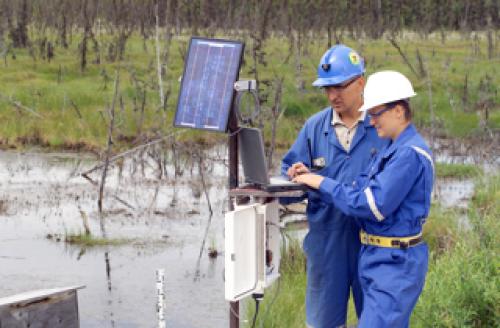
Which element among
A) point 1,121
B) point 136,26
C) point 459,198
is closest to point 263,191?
point 459,198

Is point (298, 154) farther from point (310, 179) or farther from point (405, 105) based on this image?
point (405, 105)

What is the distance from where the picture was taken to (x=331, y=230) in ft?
17.7

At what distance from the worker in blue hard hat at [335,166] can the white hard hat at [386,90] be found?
369 millimetres

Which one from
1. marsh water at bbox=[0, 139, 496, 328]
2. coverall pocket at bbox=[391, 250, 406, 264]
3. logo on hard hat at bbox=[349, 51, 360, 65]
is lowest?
marsh water at bbox=[0, 139, 496, 328]

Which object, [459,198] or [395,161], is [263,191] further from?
[459,198]

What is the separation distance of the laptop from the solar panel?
0.43ft

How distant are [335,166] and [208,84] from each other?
721mm

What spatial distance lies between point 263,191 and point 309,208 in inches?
17.8

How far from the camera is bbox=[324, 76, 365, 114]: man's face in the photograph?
5.31 metres

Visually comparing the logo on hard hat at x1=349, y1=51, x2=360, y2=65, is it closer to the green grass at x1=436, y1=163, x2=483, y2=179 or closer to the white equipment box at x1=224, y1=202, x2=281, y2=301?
the white equipment box at x1=224, y1=202, x2=281, y2=301

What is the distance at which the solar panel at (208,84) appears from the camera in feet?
17.2

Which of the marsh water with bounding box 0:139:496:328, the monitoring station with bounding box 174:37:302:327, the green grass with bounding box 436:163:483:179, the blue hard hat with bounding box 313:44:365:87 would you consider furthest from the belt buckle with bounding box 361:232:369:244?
the green grass with bounding box 436:163:483:179

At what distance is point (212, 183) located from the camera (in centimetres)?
1340

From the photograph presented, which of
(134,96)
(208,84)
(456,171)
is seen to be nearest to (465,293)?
(208,84)
